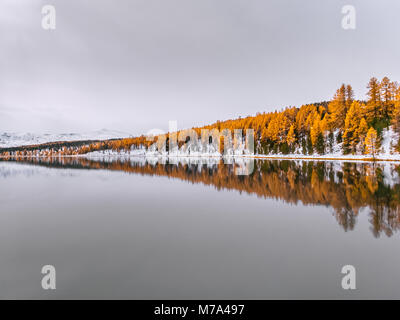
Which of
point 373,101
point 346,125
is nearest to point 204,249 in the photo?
point 346,125

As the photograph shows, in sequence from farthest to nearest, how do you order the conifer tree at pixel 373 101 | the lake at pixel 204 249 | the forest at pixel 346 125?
the conifer tree at pixel 373 101
the forest at pixel 346 125
the lake at pixel 204 249

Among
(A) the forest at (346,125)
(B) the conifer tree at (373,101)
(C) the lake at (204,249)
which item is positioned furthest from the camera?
(B) the conifer tree at (373,101)

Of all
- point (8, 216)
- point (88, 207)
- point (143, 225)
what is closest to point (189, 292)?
point (143, 225)

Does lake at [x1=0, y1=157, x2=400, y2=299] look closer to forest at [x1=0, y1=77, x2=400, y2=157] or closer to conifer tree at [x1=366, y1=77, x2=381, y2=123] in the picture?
forest at [x1=0, y1=77, x2=400, y2=157]

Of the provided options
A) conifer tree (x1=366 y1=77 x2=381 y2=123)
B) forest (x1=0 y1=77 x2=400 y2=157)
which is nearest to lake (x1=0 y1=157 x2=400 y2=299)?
forest (x1=0 y1=77 x2=400 y2=157)

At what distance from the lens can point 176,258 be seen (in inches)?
254

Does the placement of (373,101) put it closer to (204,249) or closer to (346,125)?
(346,125)

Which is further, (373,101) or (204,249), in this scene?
(373,101)

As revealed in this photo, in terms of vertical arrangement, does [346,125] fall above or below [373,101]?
below

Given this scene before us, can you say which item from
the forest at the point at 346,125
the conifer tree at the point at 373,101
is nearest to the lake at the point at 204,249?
the forest at the point at 346,125

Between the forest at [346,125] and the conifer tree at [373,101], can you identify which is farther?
the conifer tree at [373,101]

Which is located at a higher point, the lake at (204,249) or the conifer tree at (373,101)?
the conifer tree at (373,101)

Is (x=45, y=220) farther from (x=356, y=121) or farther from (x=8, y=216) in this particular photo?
(x=356, y=121)

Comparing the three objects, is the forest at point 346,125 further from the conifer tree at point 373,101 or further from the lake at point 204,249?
the lake at point 204,249
